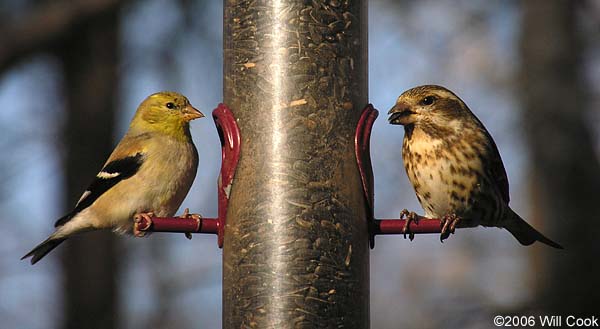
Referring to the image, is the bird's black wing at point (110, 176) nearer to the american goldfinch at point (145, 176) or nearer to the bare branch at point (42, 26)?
the american goldfinch at point (145, 176)

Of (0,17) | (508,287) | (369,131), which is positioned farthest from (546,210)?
(0,17)

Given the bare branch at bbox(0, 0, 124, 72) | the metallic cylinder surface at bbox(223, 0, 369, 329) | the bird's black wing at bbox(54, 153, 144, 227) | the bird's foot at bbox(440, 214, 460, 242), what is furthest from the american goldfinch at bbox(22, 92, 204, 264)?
the bare branch at bbox(0, 0, 124, 72)

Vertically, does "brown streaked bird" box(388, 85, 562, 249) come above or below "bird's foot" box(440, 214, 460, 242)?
above

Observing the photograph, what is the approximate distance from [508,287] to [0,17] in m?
8.61

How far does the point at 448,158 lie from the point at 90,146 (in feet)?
23.6

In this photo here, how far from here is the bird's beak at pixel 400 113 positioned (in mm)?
9111

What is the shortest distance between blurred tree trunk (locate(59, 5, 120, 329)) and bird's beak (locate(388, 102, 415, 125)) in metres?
6.61

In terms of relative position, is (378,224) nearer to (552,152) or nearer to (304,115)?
(304,115)

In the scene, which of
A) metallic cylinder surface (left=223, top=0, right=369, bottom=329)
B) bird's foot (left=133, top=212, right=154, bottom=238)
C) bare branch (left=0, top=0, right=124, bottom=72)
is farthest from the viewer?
bare branch (left=0, top=0, right=124, bottom=72)

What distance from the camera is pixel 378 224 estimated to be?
8406 millimetres

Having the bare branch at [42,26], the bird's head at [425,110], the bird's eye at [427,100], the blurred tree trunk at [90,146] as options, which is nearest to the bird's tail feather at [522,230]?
the bird's head at [425,110]

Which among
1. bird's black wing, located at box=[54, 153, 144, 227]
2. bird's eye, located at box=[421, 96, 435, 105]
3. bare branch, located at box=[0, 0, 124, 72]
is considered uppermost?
bare branch, located at box=[0, 0, 124, 72]

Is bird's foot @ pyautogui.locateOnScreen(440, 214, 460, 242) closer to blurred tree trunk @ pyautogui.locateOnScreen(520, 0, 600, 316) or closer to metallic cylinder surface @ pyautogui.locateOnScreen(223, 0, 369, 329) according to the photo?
metallic cylinder surface @ pyautogui.locateOnScreen(223, 0, 369, 329)

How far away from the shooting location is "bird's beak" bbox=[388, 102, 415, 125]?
9111mm
